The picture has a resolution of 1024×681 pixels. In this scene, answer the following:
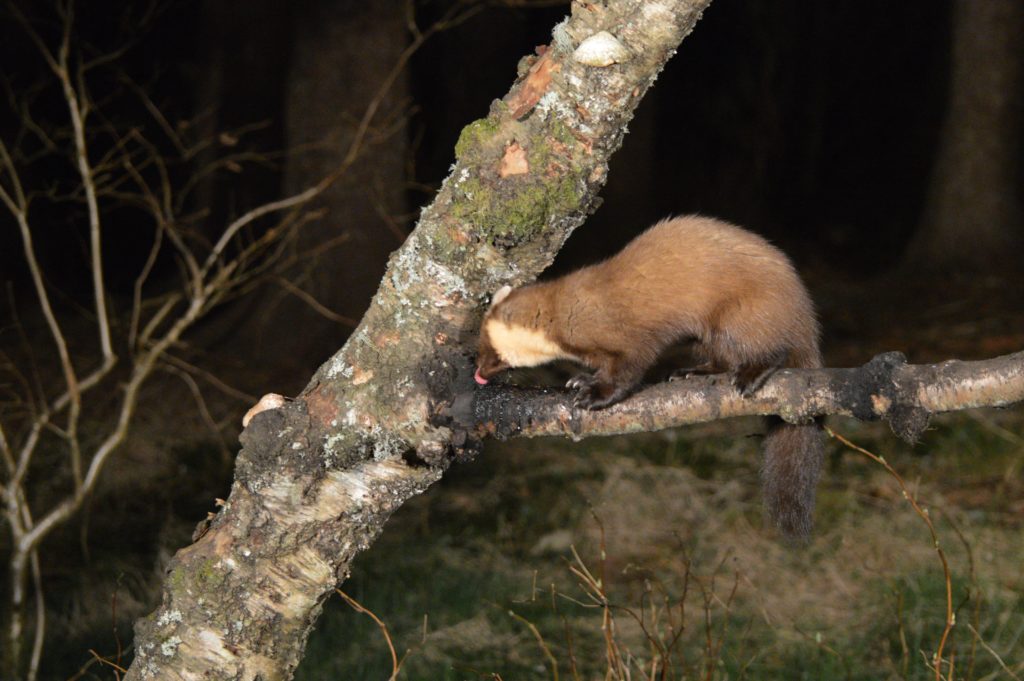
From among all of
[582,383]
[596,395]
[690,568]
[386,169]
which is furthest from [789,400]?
[386,169]

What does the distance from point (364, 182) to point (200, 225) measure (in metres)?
2.09

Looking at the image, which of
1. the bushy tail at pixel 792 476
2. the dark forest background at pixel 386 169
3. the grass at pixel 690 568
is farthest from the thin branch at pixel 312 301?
the bushy tail at pixel 792 476

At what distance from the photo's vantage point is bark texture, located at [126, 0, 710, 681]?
239 cm

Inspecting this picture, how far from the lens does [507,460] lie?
20.9ft

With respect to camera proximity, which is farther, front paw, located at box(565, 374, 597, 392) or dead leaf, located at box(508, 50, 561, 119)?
front paw, located at box(565, 374, 597, 392)

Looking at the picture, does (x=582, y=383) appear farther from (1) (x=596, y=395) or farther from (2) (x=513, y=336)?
(2) (x=513, y=336)

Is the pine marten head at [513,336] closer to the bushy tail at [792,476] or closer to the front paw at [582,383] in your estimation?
the front paw at [582,383]

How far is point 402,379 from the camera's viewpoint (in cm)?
259

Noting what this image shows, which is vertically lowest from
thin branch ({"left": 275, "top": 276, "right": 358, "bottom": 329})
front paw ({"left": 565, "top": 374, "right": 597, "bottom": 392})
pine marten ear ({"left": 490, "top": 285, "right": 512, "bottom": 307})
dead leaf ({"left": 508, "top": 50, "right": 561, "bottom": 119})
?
thin branch ({"left": 275, "top": 276, "right": 358, "bottom": 329})

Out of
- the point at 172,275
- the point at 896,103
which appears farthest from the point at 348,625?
the point at 896,103

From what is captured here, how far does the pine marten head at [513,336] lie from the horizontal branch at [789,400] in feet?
0.95

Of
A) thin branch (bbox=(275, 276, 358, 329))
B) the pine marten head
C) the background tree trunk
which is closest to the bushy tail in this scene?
the pine marten head

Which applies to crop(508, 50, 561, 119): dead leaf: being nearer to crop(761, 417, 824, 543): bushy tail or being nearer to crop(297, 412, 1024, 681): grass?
crop(761, 417, 824, 543): bushy tail

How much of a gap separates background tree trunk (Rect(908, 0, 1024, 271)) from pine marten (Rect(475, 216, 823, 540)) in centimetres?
694
